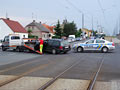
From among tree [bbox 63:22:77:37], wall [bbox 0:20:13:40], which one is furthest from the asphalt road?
tree [bbox 63:22:77:37]

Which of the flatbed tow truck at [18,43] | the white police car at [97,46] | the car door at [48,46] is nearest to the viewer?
the car door at [48,46]

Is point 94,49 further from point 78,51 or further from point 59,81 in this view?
point 59,81

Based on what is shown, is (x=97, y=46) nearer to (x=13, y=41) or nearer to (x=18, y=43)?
(x=18, y=43)

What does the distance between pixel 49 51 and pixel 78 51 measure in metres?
3.76

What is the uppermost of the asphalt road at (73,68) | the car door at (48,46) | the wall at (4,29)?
the wall at (4,29)

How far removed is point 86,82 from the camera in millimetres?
7902

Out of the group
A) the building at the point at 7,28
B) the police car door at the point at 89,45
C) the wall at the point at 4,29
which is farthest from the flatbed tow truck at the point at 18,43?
the wall at the point at 4,29

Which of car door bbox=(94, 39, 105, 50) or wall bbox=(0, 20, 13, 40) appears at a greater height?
wall bbox=(0, 20, 13, 40)

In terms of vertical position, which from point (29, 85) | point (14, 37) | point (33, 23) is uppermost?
point (33, 23)

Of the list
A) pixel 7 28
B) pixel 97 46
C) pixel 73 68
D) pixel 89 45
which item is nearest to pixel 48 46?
pixel 89 45

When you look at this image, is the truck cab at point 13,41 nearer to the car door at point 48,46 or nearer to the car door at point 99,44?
the car door at point 48,46

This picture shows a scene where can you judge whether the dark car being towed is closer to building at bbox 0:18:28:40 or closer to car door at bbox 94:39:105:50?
car door at bbox 94:39:105:50

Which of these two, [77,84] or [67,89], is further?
[77,84]

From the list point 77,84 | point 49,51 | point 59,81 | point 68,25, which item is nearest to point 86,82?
point 77,84
